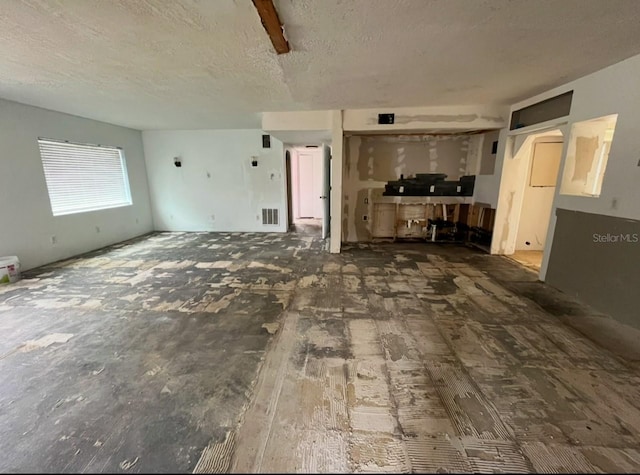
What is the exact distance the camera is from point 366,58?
250cm

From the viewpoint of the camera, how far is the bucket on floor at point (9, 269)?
3568 mm

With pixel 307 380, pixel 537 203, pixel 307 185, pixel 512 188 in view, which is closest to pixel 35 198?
pixel 307 380

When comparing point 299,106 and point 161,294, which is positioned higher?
point 299,106

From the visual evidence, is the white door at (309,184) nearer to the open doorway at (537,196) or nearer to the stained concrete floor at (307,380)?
the open doorway at (537,196)

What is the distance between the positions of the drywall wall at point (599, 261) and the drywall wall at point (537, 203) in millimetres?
1623

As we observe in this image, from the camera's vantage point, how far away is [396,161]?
18.7 feet

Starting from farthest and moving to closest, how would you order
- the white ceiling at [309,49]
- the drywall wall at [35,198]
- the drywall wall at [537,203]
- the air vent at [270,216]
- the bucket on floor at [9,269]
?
the air vent at [270,216] → the drywall wall at [537,203] → the drywall wall at [35,198] → the bucket on floor at [9,269] → the white ceiling at [309,49]

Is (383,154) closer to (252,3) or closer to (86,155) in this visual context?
(252,3)

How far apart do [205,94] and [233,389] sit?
11.7ft

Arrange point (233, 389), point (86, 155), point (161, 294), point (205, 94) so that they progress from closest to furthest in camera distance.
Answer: point (233, 389)
point (161, 294)
point (205, 94)
point (86, 155)

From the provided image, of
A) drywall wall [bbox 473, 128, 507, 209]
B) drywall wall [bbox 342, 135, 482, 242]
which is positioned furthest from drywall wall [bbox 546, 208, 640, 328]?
drywall wall [bbox 342, 135, 482, 242]

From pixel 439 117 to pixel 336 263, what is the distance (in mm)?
2938

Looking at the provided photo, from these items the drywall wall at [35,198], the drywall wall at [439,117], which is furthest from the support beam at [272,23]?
the drywall wall at [35,198]

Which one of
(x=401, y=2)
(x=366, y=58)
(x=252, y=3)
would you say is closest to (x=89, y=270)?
(x=252, y=3)
